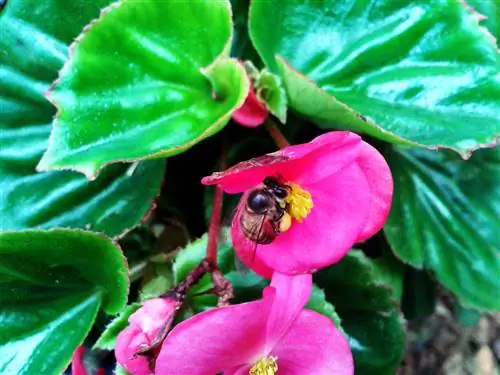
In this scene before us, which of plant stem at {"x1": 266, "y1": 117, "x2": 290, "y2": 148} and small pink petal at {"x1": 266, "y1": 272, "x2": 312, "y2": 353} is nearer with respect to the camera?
small pink petal at {"x1": 266, "y1": 272, "x2": 312, "y2": 353}

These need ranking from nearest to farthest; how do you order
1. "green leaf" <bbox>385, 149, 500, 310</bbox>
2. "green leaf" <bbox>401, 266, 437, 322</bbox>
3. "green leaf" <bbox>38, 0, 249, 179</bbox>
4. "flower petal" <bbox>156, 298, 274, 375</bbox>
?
"flower petal" <bbox>156, 298, 274, 375</bbox> → "green leaf" <bbox>38, 0, 249, 179</bbox> → "green leaf" <bbox>385, 149, 500, 310</bbox> → "green leaf" <bbox>401, 266, 437, 322</bbox>

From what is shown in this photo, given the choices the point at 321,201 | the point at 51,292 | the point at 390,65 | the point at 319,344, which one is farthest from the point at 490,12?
the point at 51,292

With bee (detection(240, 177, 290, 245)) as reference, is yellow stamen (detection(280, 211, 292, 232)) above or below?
below

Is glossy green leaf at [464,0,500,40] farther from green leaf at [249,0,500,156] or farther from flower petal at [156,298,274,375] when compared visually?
flower petal at [156,298,274,375]

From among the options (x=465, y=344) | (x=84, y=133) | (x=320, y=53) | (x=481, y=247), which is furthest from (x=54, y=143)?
(x=465, y=344)

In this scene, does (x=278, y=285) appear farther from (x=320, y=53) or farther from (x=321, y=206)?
(x=320, y=53)

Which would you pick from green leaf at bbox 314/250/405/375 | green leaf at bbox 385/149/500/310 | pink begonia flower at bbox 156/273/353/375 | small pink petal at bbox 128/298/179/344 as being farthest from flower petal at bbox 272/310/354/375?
green leaf at bbox 385/149/500/310
